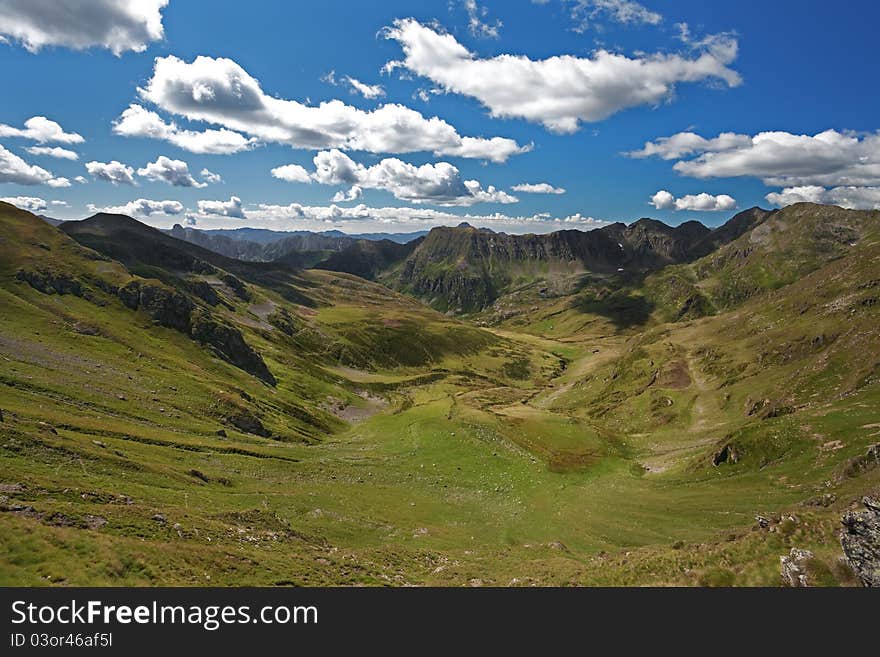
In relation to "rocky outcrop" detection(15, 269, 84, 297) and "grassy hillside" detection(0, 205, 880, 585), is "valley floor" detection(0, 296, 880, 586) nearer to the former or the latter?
"grassy hillside" detection(0, 205, 880, 585)

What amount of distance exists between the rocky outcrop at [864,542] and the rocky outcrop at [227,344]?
147 meters

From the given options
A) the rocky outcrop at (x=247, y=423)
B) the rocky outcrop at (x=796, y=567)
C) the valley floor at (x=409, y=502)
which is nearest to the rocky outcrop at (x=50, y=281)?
the valley floor at (x=409, y=502)

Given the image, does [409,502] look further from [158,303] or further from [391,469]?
[158,303]

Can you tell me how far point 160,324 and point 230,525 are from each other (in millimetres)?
125948

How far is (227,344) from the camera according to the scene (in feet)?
490

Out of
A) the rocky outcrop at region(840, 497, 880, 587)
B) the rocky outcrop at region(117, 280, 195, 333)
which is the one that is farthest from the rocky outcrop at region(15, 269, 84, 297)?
the rocky outcrop at region(840, 497, 880, 587)

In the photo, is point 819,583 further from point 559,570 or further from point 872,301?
point 872,301

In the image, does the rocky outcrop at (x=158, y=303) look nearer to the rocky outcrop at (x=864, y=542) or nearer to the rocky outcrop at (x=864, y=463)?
the rocky outcrop at (x=864, y=463)

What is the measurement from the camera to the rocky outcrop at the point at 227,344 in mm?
144875

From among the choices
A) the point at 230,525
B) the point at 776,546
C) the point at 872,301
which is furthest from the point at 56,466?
the point at 872,301

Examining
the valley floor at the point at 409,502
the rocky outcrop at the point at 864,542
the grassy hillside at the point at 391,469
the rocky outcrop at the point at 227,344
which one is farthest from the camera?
the rocky outcrop at the point at 227,344

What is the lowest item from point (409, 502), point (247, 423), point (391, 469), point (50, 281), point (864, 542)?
point (391, 469)

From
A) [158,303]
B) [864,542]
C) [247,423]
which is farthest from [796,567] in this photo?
[158,303]

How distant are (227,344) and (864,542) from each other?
513 ft
